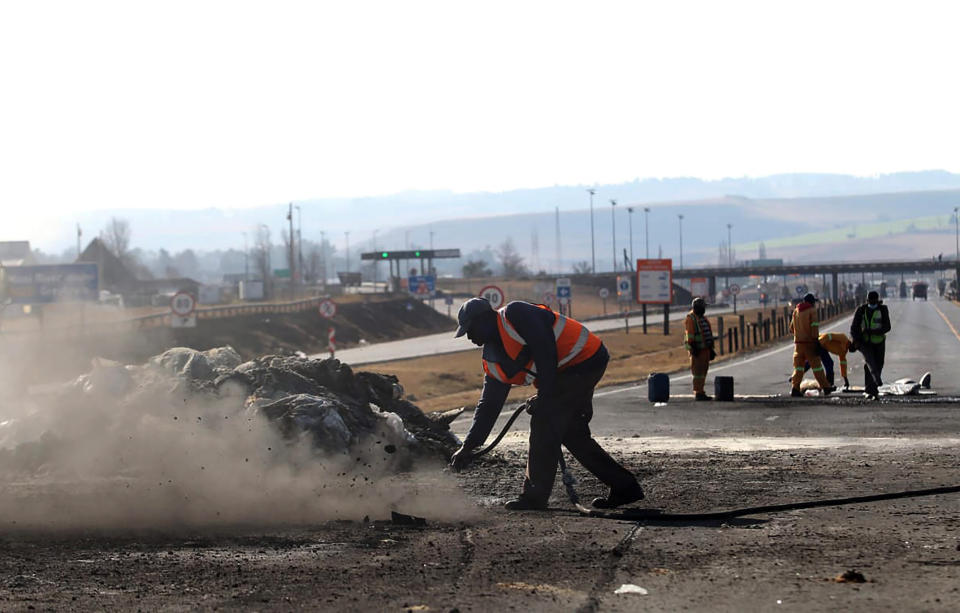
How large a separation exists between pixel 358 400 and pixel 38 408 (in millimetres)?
3930

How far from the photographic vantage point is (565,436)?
1054cm

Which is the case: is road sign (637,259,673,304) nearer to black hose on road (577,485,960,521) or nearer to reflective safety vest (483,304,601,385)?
black hose on road (577,485,960,521)

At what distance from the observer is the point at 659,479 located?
12.2 metres

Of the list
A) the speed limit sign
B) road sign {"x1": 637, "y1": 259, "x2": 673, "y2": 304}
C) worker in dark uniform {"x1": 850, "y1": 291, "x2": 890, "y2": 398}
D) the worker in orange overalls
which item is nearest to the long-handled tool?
the worker in orange overalls

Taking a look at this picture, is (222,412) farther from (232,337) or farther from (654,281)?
(232,337)

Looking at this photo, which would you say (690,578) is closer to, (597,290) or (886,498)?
(886,498)

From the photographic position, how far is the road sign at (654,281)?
57.5 meters

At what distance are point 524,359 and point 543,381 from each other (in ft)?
0.85

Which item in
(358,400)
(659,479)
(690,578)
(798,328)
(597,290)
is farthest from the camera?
(597,290)

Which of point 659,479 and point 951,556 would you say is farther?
point 659,479

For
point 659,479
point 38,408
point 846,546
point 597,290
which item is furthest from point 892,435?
point 597,290

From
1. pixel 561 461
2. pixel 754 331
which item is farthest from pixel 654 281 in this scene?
pixel 561 461

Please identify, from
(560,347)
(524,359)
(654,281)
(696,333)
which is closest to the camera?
(524,359)

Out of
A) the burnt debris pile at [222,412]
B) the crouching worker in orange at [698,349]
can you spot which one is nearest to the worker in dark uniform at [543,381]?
the burnt debris pile at [222,412]
